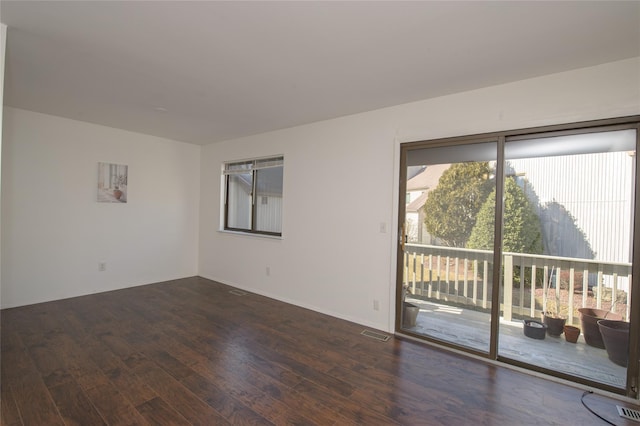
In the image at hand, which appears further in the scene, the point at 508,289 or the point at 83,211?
the point at 83,211

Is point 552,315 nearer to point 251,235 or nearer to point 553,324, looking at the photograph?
point 553,324

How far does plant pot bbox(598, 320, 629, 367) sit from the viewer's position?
2.26 m

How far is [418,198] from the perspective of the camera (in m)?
3.21

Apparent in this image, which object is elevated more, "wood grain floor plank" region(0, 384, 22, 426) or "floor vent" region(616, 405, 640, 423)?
"floor vent" region(616, 405, 640, 423)

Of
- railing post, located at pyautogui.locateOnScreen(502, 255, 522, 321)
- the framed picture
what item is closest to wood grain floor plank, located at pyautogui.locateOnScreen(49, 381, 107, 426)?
the framed picture

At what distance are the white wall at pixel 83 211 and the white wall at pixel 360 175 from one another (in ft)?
4.00

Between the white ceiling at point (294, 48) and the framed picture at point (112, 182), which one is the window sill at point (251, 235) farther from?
the white ceiling at point (294, 48)

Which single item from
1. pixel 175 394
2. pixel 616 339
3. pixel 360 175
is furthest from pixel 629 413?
pixel 175 394

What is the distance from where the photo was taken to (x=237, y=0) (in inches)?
66.8

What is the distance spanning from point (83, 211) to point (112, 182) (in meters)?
0.57

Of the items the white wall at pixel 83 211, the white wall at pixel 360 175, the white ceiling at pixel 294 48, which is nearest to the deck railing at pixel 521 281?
the white wall at pixel 360 175

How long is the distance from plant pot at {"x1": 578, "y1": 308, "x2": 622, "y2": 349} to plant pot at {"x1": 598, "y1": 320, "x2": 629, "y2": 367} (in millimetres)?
29

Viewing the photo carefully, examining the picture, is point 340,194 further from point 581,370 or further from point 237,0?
point 581,370

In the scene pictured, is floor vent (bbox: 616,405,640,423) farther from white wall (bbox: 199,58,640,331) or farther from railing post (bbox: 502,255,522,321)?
white wall (bbox: 199,58,640,331)
